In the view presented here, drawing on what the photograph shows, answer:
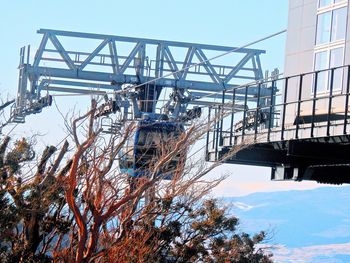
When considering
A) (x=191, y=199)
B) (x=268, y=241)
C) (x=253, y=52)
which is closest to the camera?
(x=191, y=199)

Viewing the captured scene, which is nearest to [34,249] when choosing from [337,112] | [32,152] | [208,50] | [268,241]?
[32,152]

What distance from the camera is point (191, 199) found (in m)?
37.4

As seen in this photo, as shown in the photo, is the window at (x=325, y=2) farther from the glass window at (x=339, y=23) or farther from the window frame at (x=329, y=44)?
the glass window at (x=339, y=23)

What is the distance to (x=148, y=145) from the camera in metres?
43.3

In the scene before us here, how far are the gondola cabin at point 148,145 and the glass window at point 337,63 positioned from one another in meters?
10.6

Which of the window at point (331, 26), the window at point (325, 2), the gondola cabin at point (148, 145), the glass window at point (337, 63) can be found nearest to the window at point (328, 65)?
the glass window at point (337, 63)

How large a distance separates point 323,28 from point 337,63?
3.89 feet

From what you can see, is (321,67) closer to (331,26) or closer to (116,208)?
(331,26)

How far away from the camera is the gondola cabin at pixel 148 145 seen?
37756 mm

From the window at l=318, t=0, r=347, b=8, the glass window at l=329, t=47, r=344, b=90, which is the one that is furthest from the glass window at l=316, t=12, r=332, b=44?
the glass window at l=329, t=47, r=344, b=90

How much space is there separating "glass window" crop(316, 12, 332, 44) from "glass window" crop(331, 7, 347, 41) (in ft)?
0.74

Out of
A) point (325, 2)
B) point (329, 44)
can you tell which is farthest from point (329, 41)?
point (325, 2)

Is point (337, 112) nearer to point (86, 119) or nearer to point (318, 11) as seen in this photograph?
Result: point (318, 11)

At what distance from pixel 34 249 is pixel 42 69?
21185mm
